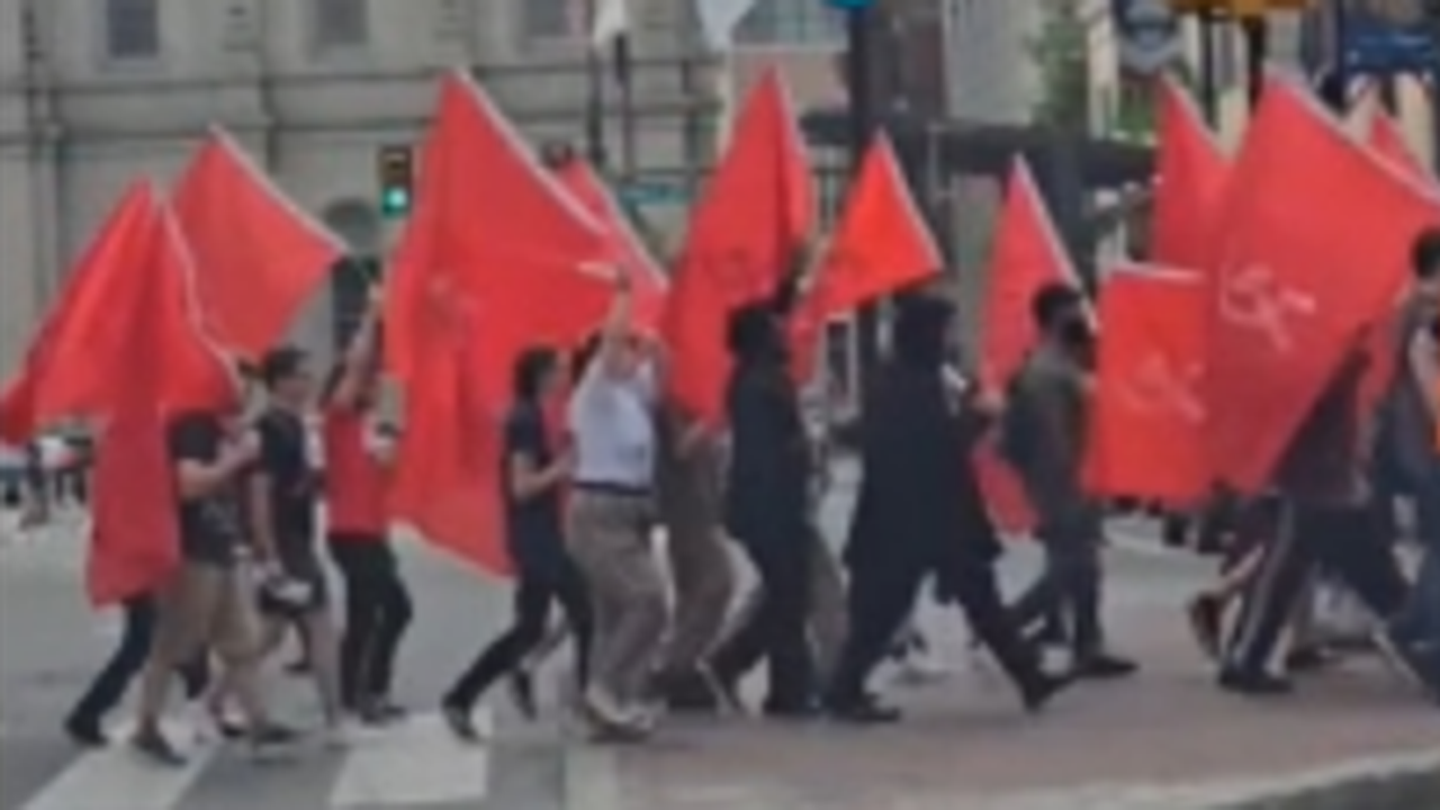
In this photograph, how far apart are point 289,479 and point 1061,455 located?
341 cm

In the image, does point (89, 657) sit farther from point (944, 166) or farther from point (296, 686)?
point (944, 166)

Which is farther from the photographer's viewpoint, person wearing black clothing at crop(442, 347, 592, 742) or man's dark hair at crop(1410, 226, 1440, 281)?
person wearing black clothing at crop(442, 347, 592, 742)

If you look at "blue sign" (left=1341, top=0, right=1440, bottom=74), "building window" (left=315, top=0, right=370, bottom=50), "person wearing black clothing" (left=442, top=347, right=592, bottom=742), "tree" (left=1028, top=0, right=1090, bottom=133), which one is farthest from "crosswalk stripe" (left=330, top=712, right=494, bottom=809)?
"building window" (left=315, top=0, right=370, bottom=50)

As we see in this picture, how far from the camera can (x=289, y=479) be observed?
722 inches

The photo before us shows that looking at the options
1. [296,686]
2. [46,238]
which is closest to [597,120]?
[46,238]

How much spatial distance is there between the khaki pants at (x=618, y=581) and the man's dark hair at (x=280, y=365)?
4.78ft

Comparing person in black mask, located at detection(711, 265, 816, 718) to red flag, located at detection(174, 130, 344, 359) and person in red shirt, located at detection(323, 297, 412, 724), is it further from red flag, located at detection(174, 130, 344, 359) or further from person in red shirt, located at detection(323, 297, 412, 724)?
red flag, located at detection(174, 130, 344, 359)

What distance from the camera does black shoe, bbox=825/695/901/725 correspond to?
59.4ft

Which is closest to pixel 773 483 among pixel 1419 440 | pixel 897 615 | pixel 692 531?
pixel 692 531

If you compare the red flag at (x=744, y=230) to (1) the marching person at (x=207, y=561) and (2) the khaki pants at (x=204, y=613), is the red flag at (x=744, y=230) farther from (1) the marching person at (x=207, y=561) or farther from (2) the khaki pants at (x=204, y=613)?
(2) the khaki pants at (x=204, y=613)

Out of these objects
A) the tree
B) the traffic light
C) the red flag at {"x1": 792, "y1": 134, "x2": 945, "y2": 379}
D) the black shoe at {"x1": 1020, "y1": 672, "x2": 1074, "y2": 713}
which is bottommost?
the tree

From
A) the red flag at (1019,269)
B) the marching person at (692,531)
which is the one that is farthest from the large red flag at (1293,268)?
the red flag at (1019,269)

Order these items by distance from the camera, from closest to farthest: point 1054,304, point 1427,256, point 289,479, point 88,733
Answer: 1. point 1427,256
2. point 289,479
3. point 88,733
4. point 1054,304

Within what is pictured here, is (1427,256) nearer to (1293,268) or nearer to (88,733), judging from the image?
(1293,268)
